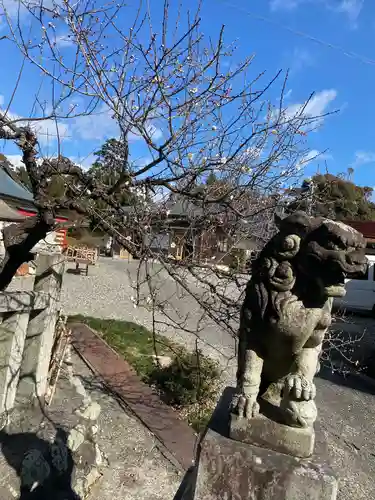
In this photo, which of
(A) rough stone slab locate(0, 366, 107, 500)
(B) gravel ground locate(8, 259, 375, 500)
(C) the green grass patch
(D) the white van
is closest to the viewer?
(A) rough stone slab locate(0, 366, 107, 500)

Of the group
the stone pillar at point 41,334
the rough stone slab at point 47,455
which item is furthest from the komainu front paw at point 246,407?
the stone pillar at point 41,334

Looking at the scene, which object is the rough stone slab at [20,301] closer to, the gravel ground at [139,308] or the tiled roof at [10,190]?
the gravel ground at [139,308]

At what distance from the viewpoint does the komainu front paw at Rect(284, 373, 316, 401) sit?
6.10ft

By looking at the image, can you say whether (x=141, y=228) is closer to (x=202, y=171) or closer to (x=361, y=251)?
(x=202, y=171)

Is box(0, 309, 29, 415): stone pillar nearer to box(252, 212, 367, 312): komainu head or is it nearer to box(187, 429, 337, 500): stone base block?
box(187, 429, 337, 500): stone base block

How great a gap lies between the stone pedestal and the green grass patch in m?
2.75

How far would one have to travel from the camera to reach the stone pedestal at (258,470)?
68.2 inches

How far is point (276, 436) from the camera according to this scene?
6.09 ft

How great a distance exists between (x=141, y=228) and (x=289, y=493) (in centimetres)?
266

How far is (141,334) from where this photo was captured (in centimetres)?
855

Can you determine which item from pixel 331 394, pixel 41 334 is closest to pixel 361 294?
pixel 331 394

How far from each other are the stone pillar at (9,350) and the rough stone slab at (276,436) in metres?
2.34

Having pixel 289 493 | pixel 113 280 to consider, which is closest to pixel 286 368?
pixel 289 493

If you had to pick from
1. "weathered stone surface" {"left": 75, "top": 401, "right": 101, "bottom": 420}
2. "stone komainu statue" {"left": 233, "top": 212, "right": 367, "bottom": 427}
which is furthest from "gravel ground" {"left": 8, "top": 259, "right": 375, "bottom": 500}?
"weathered stone surface" {"left": 75, "top": 401, "right": 101, "bottom": 420}
